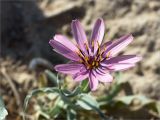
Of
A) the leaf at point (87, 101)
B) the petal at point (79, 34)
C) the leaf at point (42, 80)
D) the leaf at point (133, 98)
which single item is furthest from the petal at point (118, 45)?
the leaf at point (42, 80)

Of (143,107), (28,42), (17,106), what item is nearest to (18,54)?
(28,42)

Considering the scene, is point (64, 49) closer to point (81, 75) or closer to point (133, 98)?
point (81, 75)

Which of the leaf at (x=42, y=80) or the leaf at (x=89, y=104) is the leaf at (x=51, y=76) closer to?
the leaf at (x=42, y=80)

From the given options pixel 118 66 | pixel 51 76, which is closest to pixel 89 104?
pixel 51 76

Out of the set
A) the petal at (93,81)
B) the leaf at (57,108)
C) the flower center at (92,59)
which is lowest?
the leaf at (57,108)

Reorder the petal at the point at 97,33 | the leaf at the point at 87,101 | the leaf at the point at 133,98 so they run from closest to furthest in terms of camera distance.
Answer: the petal at the point at 97,33 → the leaf at the point at 87,101 → the leaf at the point at 133,98

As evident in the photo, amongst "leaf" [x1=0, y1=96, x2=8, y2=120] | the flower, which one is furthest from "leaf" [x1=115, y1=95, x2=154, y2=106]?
"leaf" [x1=0, y1=96, x2=8, y2=120]

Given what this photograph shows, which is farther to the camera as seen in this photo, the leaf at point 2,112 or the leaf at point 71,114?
the leaf at point 71,114

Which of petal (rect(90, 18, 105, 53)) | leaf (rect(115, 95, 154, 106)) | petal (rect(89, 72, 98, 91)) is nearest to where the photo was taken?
petal (rect(89, 72, 98, 91))

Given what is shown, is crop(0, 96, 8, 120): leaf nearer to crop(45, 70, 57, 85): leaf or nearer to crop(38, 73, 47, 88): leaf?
crop(45, 70, 57, 85): leaf
